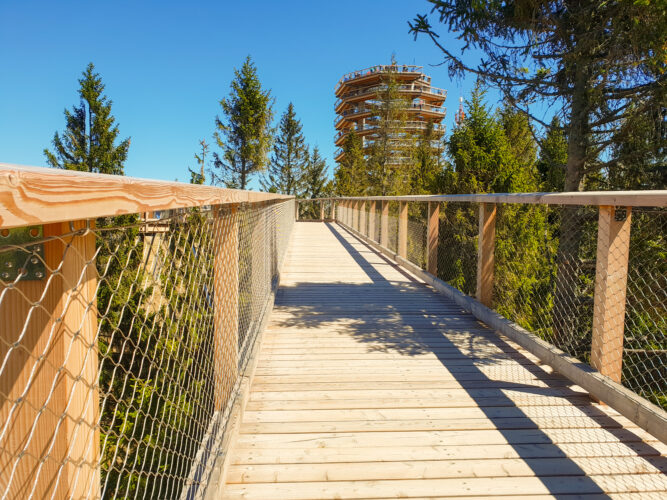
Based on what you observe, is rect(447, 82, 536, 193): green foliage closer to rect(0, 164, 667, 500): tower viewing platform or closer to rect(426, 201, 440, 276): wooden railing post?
rect(426, 201, 440, 276): wooden railing post

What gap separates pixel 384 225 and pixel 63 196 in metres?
9.07

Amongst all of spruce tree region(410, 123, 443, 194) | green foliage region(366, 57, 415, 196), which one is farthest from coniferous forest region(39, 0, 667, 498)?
green foliage region(366, 57, 415, 196)

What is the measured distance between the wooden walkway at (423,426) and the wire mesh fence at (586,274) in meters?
0.55

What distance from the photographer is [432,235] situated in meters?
6.36

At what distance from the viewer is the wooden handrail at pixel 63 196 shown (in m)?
0.63

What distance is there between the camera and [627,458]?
2.31 m

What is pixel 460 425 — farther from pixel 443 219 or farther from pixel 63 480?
pixel 443 219

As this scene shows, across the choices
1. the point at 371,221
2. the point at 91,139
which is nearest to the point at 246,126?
the point at 91,139

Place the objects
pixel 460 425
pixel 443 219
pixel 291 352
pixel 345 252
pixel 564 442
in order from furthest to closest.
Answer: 1. pixel 443 219
2. pixel 345 252
3. pixel 291 352
4. pixel 460 425
5. pixel 564 442

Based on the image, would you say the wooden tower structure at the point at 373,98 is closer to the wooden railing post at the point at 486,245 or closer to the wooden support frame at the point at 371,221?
the wooden support frame at the point at 371,221

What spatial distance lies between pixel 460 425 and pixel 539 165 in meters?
17.5

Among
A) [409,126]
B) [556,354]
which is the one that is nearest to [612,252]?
[556,354]

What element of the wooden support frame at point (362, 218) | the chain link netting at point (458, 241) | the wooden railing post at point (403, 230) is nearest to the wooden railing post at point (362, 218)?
the wooden support frame at point (362, 218)

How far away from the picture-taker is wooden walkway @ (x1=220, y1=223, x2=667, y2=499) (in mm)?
2146
